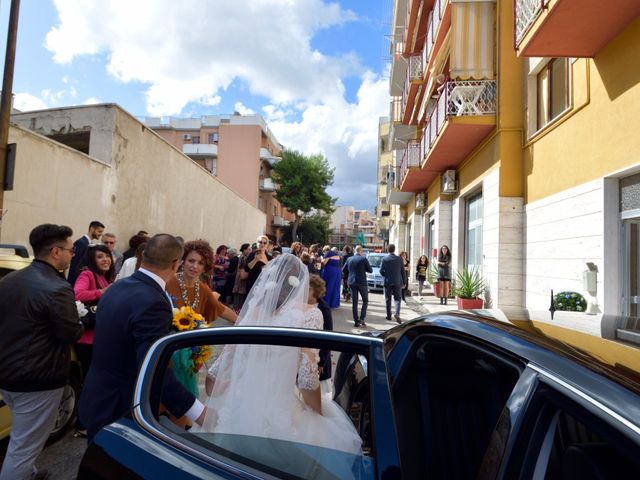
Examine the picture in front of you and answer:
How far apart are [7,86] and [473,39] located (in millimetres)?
10272

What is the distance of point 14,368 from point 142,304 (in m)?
1.21

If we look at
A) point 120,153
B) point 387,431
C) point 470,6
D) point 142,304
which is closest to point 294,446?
point 387,431

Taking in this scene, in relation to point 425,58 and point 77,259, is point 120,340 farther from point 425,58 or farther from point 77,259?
point 425,58

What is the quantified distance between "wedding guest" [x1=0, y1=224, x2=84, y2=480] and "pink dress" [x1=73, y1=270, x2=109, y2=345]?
96 centimetres

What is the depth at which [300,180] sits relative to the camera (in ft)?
154

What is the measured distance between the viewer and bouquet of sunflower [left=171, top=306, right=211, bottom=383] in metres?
2.70

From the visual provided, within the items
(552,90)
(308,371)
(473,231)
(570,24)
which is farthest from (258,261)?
(473,231)

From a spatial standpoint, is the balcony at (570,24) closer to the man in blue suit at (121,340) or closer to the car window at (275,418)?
the car window at (275,418)

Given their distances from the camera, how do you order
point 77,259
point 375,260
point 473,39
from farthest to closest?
1. point 375,260
2. point 473,39
3. point 77,259

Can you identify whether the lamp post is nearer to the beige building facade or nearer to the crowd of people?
the beige building facade

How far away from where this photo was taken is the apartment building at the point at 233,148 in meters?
44.3

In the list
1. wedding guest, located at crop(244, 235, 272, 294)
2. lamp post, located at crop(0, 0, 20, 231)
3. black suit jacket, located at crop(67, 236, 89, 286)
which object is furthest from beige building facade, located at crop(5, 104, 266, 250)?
wedding guest, located at crop(244, 235, 272, 294)

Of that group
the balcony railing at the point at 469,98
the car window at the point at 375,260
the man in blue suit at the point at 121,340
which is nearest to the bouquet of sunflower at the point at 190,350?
the man in blue suit at the point at 121,340

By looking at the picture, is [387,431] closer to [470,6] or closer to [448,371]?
[448,371]
